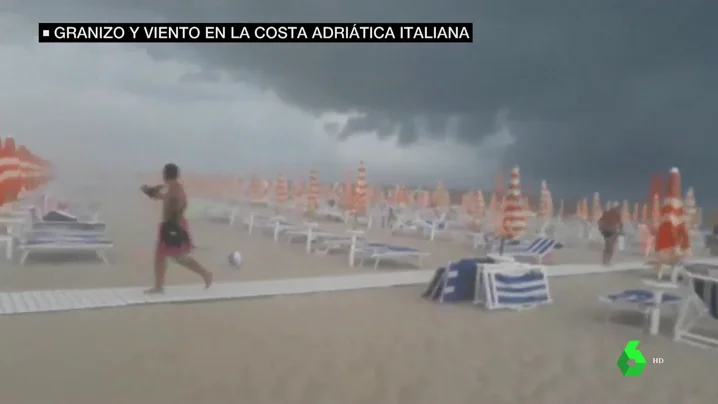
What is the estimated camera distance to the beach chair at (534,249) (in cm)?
812

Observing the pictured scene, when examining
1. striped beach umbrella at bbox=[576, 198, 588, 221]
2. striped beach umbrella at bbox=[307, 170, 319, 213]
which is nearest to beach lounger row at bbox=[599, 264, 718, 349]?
striped beach umbrella at bbox=[307, 170, 319, 213]

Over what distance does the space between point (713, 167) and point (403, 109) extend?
11.8ft

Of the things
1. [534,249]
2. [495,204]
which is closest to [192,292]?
[495,204]

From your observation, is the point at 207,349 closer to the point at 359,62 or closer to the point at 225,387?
the point at 225,387

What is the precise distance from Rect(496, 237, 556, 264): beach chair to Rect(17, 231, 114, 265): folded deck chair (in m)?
5.07

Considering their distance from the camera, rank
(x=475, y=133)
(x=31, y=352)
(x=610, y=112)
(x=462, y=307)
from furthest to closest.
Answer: (x=610, y=112) < (x=475, y=133) < (x=462, y=307) < (x=31, y=352)

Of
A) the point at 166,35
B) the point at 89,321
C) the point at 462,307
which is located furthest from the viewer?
the point at 462,307

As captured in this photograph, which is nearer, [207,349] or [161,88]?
[207,349]

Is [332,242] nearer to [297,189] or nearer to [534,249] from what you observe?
[297,189]

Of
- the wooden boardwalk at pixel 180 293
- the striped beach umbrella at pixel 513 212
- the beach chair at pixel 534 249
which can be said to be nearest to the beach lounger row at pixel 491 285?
the striped beach umbrella at pixel 513 212

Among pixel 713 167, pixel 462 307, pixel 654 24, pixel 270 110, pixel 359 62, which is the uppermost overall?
pixel 654 24

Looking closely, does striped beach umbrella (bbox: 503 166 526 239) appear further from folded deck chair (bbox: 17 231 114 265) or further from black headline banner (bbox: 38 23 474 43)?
folded deck chair (bbox: 17 231 114 265)

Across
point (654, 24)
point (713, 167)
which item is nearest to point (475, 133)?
point (654, 24)

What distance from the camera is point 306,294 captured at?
5363 millimetres
